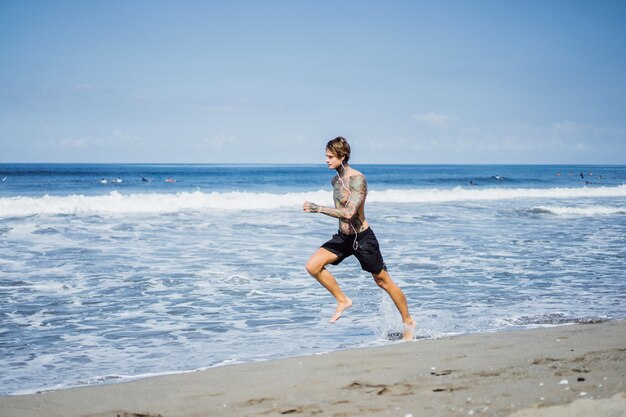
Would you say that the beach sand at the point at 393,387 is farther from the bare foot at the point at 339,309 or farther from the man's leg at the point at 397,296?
the bare foot at the point at 339,309

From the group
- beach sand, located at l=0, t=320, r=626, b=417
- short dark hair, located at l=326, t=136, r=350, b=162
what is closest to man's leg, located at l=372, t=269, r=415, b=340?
beach sand, located at l=0, t=320, r=626, b=417

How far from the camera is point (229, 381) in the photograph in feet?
15.4

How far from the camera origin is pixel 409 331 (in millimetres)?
6445

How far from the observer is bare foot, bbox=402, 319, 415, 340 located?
21.0ft

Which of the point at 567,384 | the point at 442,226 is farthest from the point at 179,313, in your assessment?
the point at 442,226

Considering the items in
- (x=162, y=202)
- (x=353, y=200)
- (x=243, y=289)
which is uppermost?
(x=353, y=200)

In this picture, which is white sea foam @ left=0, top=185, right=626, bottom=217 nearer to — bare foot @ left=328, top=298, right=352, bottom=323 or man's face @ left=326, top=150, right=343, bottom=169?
bare foot @ left=328, top=298, right=352, bottom=323

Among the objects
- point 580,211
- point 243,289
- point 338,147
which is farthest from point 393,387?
point 580,211

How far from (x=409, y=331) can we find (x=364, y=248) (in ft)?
3.17

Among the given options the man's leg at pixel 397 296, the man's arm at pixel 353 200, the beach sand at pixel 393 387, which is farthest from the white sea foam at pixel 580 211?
the beach sand at pixel 393 387

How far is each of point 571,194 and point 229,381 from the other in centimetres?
4042

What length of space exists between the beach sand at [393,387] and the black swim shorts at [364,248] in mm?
1054

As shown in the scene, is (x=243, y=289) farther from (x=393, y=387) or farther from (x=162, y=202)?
(x=162, y=202)

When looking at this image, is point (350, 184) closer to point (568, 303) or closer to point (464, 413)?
point (464, 413)
